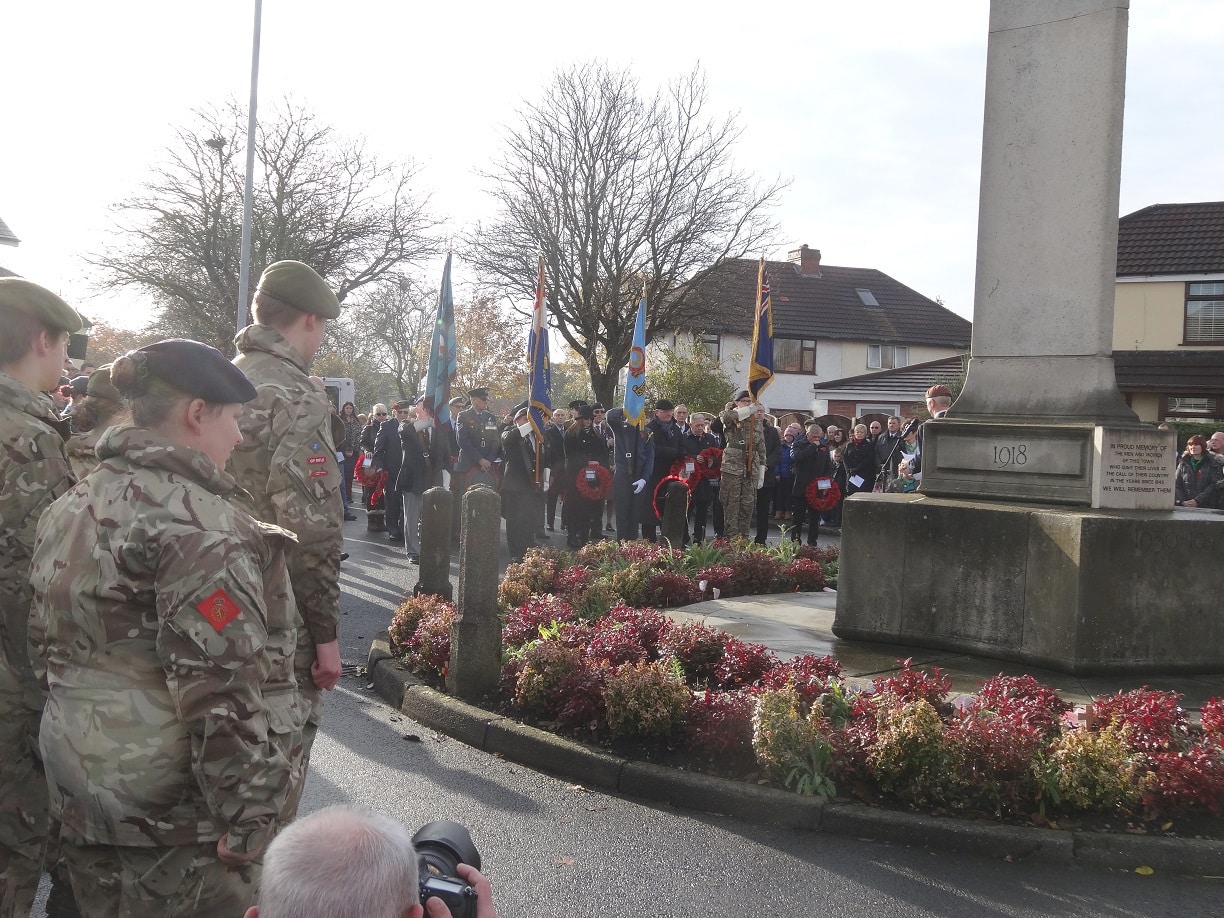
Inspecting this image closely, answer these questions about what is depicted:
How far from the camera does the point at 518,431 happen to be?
15.5 m

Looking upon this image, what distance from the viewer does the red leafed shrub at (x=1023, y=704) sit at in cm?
536

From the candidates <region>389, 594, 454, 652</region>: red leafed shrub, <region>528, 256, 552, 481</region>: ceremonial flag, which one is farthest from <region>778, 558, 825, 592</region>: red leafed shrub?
<region>528, 256, 552, 481</region>: ceremonial flag

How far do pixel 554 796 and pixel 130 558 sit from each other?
3.61 meters

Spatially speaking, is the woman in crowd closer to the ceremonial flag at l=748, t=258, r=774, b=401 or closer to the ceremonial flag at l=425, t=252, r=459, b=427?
the ceremonial flag at l=748, t=258, r=774, b=401

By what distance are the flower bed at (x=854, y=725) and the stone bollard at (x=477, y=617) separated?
17cm

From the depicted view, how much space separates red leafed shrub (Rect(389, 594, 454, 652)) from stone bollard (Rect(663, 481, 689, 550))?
15.0 feet

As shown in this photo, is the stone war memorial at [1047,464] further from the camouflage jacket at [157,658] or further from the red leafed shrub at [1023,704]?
the camouflage jacket at [157,658]

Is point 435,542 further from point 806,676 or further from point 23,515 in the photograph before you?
point 23,515

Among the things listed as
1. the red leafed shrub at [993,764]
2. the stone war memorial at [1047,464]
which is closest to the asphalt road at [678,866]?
the red leafed shrub at [993,764]

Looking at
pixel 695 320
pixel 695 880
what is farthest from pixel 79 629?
pixel 695 320

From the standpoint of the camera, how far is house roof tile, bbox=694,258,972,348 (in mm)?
52844

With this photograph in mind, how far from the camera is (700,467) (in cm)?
1672

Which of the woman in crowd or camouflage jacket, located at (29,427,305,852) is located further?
the woman in crowd

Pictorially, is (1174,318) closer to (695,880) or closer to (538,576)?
(538,576)
